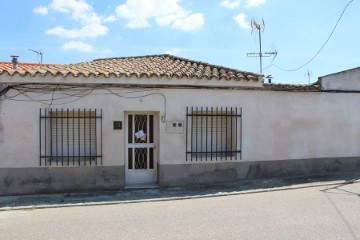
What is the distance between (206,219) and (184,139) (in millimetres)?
3914

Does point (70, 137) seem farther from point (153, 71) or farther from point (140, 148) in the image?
point (153, 71)

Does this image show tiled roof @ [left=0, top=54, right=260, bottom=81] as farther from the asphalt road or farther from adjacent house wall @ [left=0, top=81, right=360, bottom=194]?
the asphalt road

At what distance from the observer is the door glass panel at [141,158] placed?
1070 cm

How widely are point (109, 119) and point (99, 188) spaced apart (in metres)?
1.82

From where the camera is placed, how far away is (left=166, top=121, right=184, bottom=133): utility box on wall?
10.4m

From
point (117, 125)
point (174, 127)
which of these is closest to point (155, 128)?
point (174, 127)

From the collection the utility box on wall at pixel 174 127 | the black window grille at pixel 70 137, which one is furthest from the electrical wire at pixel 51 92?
the utility box on wall at pixel 174 127

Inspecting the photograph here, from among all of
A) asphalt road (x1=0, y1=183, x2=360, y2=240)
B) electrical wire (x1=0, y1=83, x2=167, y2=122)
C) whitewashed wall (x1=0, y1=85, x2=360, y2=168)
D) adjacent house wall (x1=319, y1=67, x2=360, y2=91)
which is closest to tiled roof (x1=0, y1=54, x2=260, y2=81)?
electrical wire (x1=0, y1=83, x2=167, y2=122)

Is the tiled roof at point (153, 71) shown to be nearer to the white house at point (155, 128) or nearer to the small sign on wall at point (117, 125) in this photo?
the white house at point (155, 128)

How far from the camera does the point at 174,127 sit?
34.1 ft

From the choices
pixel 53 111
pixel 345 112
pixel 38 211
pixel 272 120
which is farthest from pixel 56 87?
pixel 345 112

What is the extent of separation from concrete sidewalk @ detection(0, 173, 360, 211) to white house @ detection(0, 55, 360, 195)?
1.22 ft

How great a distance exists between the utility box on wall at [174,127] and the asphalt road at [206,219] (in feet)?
7.23

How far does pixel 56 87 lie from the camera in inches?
381
